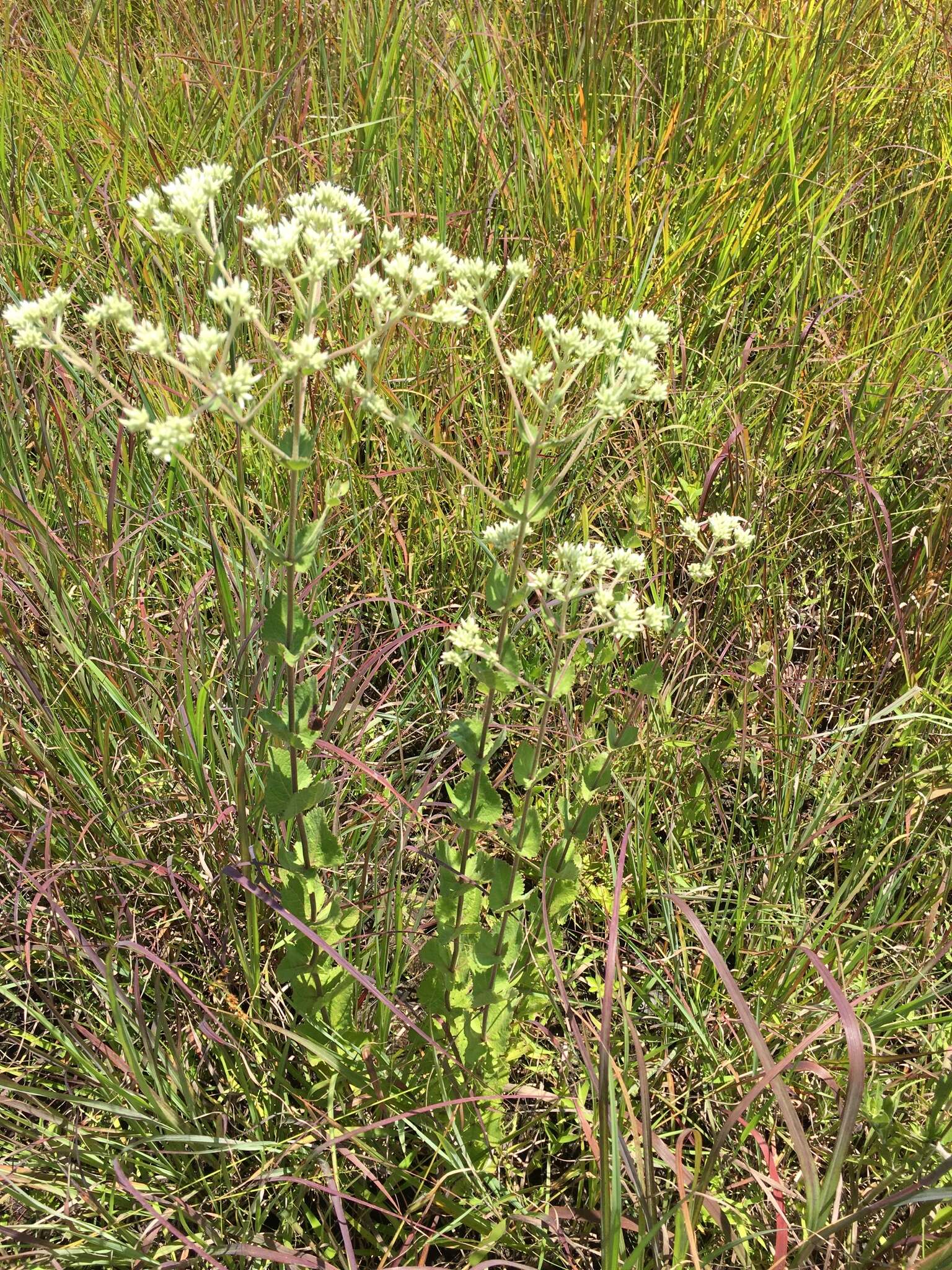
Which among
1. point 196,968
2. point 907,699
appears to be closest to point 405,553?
point 196,968

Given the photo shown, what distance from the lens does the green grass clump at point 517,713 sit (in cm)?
155

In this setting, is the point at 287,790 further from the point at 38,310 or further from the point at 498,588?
the point at 38,310

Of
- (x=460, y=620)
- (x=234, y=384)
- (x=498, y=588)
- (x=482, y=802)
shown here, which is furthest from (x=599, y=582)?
(x=234, y=384)

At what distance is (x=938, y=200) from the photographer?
294cm

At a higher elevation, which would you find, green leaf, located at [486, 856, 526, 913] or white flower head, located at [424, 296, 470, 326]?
white flower head, located at [424, 296, 470, 326]

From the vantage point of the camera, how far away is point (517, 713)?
2301 mm

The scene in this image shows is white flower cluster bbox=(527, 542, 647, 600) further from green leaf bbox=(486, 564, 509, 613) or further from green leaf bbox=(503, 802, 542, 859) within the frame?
green leaf bbox=(503, 802, 542, 859)

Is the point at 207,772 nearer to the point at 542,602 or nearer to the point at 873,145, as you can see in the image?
the point at 542,602

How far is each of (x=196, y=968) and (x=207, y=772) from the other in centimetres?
42

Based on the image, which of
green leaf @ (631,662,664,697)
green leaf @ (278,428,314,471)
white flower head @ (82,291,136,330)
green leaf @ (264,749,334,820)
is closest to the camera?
green leaf @ (278,428,314,471)

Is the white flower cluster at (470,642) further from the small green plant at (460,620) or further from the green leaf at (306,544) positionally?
the green leaf at (306,544)

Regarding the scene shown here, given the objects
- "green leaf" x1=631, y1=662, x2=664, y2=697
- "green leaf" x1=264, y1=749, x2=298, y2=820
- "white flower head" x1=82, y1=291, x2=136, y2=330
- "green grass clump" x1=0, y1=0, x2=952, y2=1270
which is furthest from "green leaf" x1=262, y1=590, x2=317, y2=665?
"green leaf" x1=631, y1=662, x2=664, y2=697

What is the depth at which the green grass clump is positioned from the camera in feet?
5.09

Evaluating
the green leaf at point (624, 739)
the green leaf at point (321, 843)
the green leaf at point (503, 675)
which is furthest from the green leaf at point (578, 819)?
the green leaf at point (321, 843)
